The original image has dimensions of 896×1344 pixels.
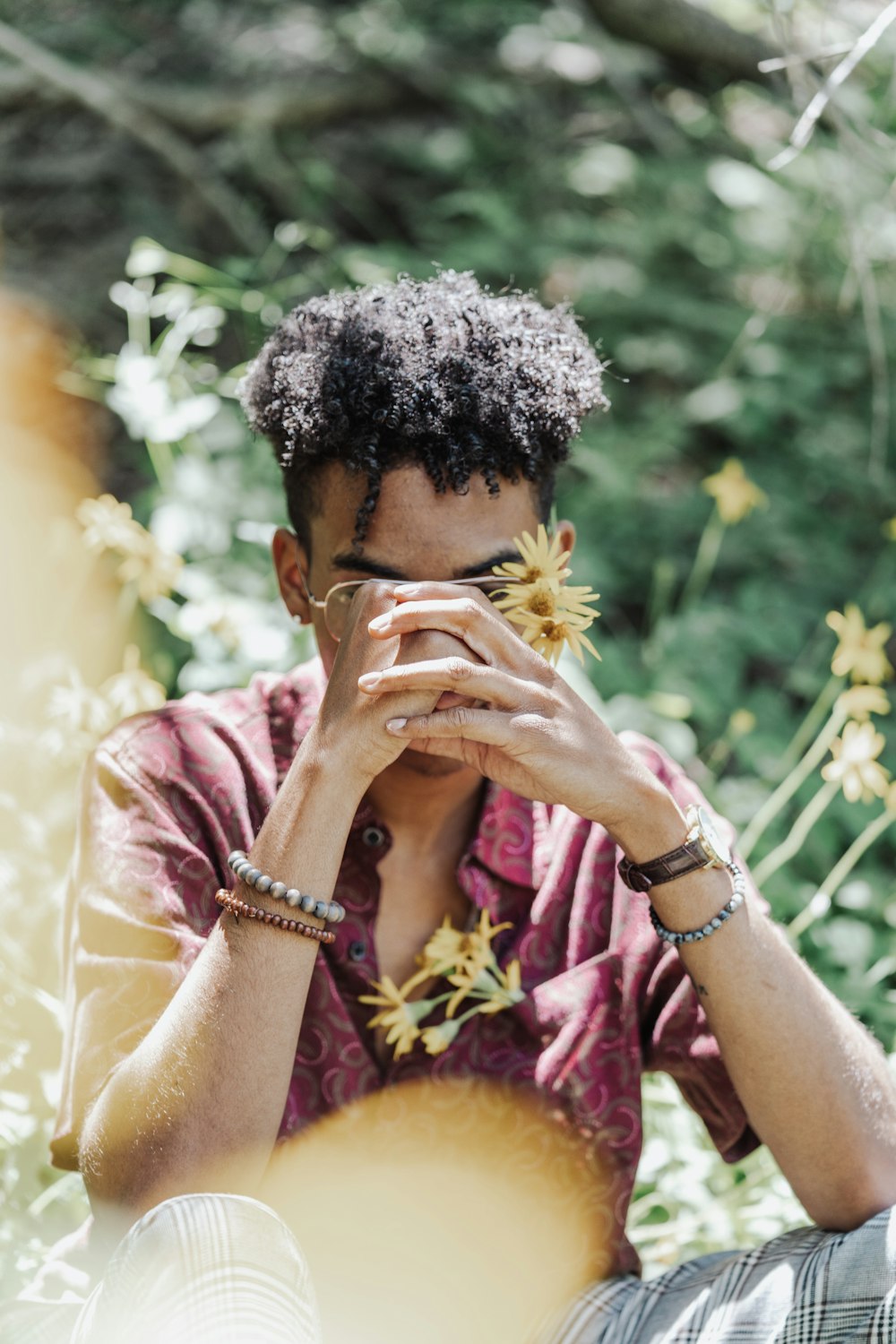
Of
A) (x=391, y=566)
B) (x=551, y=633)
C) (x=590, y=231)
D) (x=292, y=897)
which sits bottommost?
(x=292, y=897)

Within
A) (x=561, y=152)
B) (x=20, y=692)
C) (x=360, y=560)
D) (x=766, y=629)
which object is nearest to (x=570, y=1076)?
(x=360, y=560)

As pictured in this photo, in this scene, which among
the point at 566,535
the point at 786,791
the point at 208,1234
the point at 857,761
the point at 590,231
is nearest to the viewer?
the point at 208,1234

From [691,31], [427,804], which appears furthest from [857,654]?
[691,31]

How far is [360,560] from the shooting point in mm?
1661

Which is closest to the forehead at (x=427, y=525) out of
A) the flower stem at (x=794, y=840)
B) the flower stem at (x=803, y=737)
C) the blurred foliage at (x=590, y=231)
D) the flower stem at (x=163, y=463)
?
the flower stem at (x=794, y=840)

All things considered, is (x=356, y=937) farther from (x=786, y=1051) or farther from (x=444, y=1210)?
(x=786, y=1051)

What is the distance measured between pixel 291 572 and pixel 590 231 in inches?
115

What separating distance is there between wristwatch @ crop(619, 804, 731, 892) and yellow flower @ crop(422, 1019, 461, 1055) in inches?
12.7

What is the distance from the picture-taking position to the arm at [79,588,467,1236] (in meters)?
1.47

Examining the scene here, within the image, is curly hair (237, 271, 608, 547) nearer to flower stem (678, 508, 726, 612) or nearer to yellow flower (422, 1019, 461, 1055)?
yellow flower (422, 1019, 461, 1055)

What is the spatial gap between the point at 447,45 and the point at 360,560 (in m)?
3.77

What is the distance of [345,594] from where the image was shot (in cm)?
168

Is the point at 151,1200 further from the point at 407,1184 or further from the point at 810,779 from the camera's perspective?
the point at 810,779

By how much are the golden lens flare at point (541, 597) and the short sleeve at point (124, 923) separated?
0.53 m
